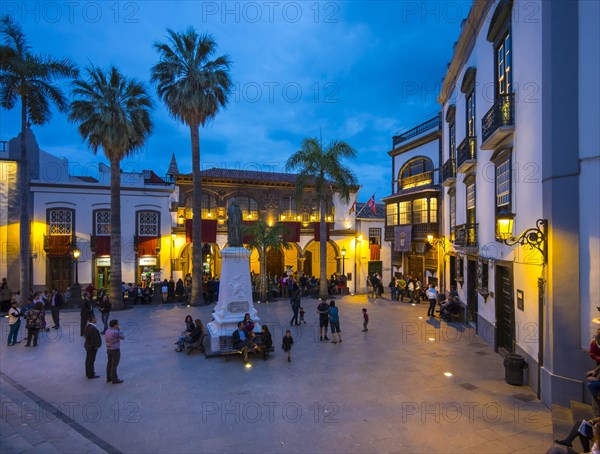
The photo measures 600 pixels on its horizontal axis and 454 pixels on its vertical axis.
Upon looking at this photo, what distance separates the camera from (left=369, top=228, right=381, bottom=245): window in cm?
3145

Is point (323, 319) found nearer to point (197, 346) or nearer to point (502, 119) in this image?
point (197, 346)

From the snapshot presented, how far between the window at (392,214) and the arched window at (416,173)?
1.62 meters

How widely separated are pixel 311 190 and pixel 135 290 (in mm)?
16222

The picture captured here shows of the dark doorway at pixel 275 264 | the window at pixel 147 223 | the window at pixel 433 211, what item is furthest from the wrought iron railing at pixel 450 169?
the window at pixel 147 223

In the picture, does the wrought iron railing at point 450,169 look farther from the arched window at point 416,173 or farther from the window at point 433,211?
the arched window at point 416,173

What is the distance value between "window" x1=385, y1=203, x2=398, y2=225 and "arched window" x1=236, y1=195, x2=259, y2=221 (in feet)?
35.0

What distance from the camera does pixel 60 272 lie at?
24750 mm

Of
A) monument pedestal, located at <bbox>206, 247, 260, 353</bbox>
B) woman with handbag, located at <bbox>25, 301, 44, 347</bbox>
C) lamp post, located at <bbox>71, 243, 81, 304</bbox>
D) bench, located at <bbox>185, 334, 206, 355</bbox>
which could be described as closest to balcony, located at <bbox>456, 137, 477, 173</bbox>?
monument pedestal, located at <bbox>206, 247, 260, 353</bbox>

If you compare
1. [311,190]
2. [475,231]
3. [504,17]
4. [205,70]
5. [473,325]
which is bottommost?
[473,325]

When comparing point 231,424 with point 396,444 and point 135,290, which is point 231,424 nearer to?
point 396,444

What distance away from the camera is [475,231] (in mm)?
13883

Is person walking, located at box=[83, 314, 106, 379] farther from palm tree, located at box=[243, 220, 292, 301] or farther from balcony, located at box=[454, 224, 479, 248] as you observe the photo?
palm tree, located at box=[243, 220, 292, 301]

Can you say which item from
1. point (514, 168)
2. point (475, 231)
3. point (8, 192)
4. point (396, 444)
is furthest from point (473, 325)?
point (8, 192)

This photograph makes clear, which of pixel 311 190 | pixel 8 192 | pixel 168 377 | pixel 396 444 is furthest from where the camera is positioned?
pixel 311 190
